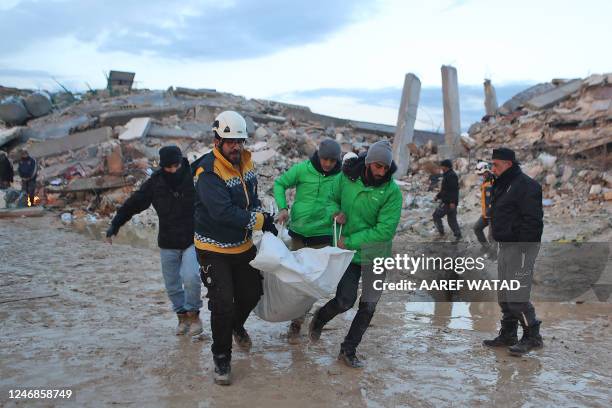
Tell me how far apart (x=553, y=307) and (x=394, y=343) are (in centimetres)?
280

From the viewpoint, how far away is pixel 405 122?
15.8m

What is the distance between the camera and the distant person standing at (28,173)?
1450 centimetres

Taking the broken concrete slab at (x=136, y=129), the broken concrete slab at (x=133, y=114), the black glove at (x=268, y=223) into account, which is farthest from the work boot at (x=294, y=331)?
the broken concrete slab at (x=133, y=114)

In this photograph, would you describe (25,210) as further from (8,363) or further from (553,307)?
(553,307)

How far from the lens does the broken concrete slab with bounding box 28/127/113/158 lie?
18609 millimetres

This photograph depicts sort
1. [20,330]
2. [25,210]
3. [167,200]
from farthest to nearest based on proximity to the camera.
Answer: [25,210] → [20,330] → [167,200]

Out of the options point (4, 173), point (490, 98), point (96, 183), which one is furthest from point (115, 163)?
point (490, 98)

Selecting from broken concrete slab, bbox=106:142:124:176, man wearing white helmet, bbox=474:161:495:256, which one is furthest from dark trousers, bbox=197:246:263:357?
broken concrete slab, bbox=106:142:124:176

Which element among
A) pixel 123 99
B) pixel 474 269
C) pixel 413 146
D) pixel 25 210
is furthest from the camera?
pixel 123 99

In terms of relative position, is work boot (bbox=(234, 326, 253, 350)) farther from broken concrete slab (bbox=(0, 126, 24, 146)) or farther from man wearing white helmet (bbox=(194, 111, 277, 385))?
broken concrete slab (bbox=(0, 126, 24, 146))

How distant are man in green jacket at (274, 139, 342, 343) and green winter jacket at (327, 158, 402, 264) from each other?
45cm

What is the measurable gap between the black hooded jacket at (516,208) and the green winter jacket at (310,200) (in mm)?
1375

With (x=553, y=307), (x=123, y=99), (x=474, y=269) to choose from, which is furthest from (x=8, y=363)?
(x=123, y=99)

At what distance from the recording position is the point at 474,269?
9305mm
